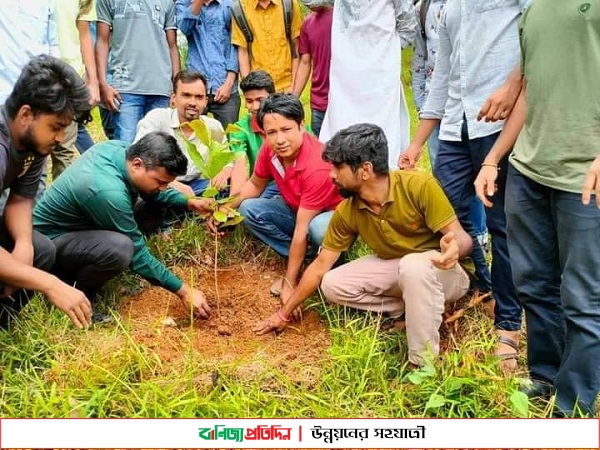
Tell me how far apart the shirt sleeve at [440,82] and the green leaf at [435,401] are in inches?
60.0

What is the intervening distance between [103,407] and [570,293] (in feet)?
5.82

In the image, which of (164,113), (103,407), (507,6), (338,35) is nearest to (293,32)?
(338,35)

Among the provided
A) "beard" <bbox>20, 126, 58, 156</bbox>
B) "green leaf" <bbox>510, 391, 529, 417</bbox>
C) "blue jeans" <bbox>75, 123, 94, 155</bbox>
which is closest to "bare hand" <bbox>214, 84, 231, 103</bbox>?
"blue jeans" <bbox>75, 123, 94, 155</bbox>

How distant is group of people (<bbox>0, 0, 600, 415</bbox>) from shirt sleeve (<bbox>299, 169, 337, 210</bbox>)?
0.01 m

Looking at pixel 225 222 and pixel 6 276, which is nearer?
pixel 6 276

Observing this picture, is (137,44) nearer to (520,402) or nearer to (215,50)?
(215,50)

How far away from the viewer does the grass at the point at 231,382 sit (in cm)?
234

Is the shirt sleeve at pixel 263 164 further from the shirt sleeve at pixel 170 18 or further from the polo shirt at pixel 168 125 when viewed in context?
the shirt sleeve at pixel 170 18

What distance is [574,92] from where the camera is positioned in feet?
6.88

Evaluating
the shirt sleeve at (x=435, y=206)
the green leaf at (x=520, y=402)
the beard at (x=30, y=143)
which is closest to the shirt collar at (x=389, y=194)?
the shirt sleeve at (x=435, y=206)

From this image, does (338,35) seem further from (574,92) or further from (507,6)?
(574,92)

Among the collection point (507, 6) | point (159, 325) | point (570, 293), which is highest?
point (507, 6)

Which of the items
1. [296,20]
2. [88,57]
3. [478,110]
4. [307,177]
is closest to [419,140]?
[478,110]

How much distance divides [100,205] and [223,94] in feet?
6.14
